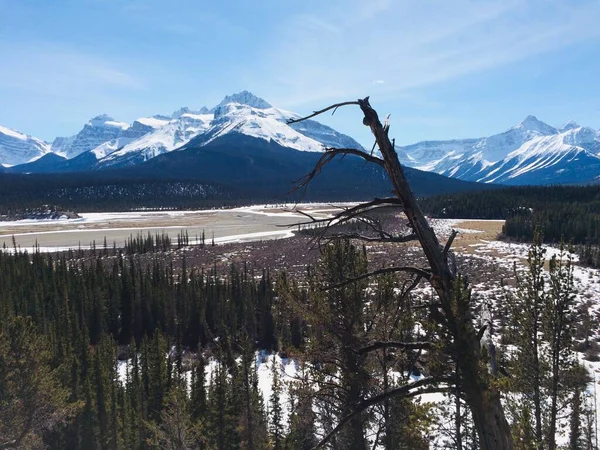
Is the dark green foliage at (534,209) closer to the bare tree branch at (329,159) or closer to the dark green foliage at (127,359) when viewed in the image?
the dark green foliage at (127,359)

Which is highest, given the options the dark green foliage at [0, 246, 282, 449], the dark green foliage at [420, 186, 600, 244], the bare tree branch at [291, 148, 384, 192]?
the bare tree branch at [291, 148, 384, 192]

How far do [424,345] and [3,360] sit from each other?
68.1 ft

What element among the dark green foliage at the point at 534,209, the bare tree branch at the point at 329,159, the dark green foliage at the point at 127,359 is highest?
the bare tree branch at the point at 329,159

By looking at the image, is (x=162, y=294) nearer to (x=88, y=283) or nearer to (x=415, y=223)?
(x=88, y=283)

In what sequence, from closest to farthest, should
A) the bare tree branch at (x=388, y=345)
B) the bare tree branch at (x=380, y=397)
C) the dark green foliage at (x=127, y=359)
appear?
the bare tree branch at (x=380, y=397) < the bare tree branch at (x=388, y=345) < the dark green foliage at (x=127, y=359)

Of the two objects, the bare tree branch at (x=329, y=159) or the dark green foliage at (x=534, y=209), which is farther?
the dark green foliage at (x=534, y=209)

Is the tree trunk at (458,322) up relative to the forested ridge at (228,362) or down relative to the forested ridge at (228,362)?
up

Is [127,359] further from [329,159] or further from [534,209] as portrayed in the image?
[534,209]

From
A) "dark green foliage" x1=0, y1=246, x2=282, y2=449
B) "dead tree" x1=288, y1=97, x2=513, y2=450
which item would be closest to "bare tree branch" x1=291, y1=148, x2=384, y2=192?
"dead tree" x1=288, y1=97, x2=513, y2=450

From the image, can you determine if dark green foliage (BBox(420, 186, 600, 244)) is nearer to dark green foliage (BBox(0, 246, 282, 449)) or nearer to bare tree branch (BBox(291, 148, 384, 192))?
dark green foliage (BBox(0, 246, 282, 449))

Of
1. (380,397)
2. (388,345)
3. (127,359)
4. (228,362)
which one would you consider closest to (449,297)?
(388,345)

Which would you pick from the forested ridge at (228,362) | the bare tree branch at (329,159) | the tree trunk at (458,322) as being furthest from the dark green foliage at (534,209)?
the bare tree branch at (329,159)

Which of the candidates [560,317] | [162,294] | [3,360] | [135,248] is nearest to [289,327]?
[162,294]

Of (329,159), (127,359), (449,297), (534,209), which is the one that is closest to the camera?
(329,159)
